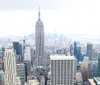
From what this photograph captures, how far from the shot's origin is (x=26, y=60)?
8.14 meters

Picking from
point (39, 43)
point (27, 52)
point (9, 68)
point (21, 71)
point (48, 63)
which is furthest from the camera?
point (39, 43)

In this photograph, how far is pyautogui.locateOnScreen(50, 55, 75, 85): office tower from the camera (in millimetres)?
4770

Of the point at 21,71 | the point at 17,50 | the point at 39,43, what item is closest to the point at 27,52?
the point at 17,50

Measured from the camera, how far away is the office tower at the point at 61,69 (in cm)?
477

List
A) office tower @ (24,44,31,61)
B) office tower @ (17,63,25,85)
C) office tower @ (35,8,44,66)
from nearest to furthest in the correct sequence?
A: office tower @ (17,63,25,85)
office tower @ (24,44,31,61)
office tower @ (35,8,44,66)

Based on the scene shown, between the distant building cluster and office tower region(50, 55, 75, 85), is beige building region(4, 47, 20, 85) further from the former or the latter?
office tower region(50, 55, 75, 85)

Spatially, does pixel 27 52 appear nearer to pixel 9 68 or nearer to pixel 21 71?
pixel 21 71

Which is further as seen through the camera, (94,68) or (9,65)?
(94,68)

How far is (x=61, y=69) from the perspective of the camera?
15.7ft

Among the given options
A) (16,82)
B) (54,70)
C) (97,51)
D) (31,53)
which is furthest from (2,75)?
(97,51)

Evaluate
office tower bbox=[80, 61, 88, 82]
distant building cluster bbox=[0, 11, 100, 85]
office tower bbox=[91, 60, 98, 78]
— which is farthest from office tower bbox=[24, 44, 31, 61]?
office tower bbox=[91, 60, 98, 78]

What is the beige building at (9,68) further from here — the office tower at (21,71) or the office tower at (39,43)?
the office tower at (39,43)

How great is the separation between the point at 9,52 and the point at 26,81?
1.08 meters

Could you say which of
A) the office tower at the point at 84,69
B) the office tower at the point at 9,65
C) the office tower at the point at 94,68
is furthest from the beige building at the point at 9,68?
the office tower at the point at 94,68
